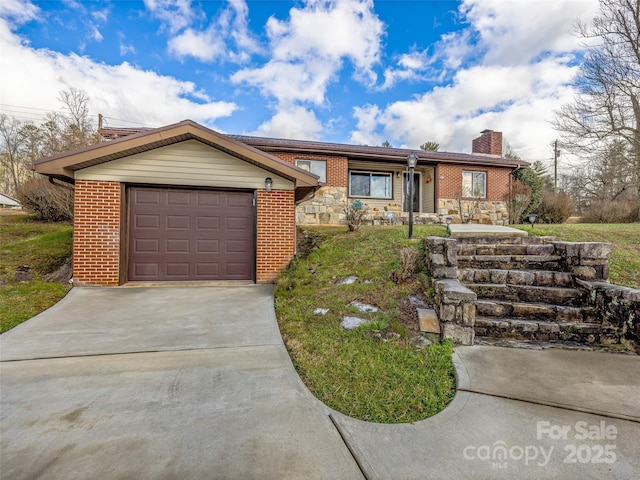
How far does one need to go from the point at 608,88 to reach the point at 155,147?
20.2 m

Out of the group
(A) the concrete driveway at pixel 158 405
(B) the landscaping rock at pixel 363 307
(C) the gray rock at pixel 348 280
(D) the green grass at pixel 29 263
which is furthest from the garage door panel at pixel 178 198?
(B) the landscaping rock at pixel 363 307

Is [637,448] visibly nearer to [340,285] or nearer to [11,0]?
[340,285]

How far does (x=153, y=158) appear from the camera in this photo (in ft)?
21.9

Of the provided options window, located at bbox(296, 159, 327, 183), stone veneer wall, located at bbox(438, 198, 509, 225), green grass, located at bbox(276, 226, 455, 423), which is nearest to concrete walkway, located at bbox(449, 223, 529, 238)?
green grass, located at bbox(276, 226, 455, 423)

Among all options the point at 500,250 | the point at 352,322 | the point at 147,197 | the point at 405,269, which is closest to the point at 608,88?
the point at 500,250

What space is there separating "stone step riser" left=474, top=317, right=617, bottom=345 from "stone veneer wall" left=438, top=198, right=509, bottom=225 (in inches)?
423

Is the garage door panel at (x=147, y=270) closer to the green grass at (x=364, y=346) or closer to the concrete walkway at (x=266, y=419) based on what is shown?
the green grass at (x=364, y=346)

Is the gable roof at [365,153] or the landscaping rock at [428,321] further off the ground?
the gable roof at [365,153]

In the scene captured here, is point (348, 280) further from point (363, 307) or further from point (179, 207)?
point (179, 207)

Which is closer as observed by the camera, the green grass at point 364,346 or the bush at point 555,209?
the green grass at point 364,346

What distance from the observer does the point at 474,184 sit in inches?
570

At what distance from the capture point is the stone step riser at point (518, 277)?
4332 mm

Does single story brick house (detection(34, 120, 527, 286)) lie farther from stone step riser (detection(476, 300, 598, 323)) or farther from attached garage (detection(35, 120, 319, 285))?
stone step riser (detection(476, 300, 598, 323))

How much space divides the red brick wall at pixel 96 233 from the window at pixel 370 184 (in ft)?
32.5
